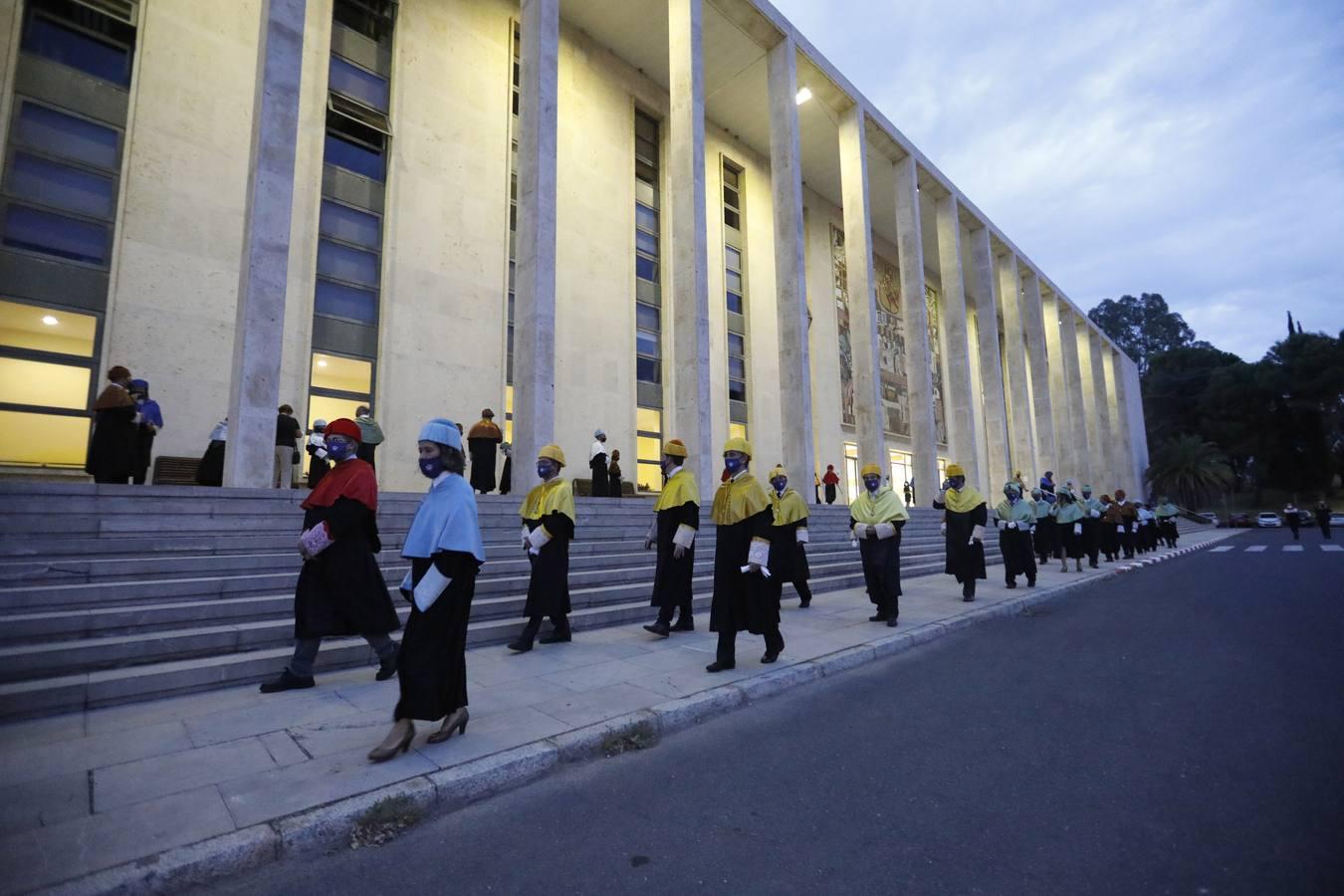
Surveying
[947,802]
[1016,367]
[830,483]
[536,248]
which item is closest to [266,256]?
[536,248]

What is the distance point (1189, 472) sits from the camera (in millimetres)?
49469

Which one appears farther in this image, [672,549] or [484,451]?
[484,451]

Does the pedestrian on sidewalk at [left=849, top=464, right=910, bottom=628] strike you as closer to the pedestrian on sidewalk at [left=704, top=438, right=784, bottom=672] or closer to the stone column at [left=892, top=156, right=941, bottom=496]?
the pedestrian on sidewalk at [left=704, top=438, right=784, bottom=672]

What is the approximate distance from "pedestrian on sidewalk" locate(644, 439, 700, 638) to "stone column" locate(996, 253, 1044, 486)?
99.8 feet

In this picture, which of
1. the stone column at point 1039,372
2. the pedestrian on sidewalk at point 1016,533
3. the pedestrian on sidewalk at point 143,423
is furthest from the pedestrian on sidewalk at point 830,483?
the stone column at point 1039,372

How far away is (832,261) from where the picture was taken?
30703 mm

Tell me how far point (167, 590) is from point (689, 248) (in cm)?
1418

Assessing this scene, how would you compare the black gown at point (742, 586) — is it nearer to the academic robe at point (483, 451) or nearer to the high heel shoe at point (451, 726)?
the high heel shoe at point (451, 726)

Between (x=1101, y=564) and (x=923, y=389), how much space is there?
975 centimetres

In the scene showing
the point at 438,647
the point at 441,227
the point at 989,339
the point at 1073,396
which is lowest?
the point at 438,647

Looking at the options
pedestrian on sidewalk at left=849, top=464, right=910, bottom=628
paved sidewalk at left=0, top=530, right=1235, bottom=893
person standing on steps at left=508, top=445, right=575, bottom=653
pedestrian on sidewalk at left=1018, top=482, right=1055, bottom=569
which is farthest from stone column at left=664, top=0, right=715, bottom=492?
paved sidewalk at left=0, top=530, right=1235, bottom=893

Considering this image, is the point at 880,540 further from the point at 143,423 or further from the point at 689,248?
the point at 689,248

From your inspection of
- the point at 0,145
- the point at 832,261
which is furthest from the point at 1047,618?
the point at 832,261

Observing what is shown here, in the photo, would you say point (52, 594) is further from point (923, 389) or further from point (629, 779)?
point (923, 389)
